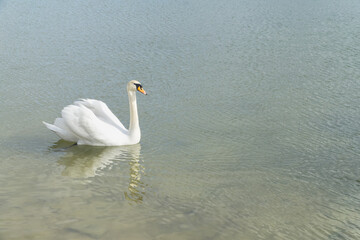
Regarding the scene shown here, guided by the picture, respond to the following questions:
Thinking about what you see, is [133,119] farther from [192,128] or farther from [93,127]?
[192,128]

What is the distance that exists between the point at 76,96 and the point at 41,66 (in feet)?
7.26

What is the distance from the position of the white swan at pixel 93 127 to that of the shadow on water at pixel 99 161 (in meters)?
0.11

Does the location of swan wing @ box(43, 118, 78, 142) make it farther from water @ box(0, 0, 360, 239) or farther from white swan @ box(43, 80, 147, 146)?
water @ box(0, 0, 360, 239)

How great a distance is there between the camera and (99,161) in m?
6.92

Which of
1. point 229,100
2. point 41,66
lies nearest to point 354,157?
point 229,100

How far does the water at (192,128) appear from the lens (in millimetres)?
5246

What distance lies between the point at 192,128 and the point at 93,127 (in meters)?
1.49

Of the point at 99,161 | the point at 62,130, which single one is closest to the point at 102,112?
Answer: the point at 62,130

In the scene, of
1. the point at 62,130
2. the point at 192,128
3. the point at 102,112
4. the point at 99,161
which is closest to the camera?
the point at 99,161

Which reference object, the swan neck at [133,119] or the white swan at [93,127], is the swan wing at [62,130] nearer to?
the white swan at [93,127]

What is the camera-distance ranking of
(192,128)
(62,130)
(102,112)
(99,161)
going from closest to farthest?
1. (99,161)
2. (62,130)
3. (102,112)
4. (192,128)

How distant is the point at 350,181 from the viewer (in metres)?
6.19

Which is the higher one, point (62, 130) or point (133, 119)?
point (133, 119)

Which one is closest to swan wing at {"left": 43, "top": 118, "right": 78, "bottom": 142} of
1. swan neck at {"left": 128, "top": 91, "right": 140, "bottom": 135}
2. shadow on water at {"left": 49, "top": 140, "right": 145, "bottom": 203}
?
shadow on water at {"left": 49, "top": 140, "right": 145, "bottom": 203}
